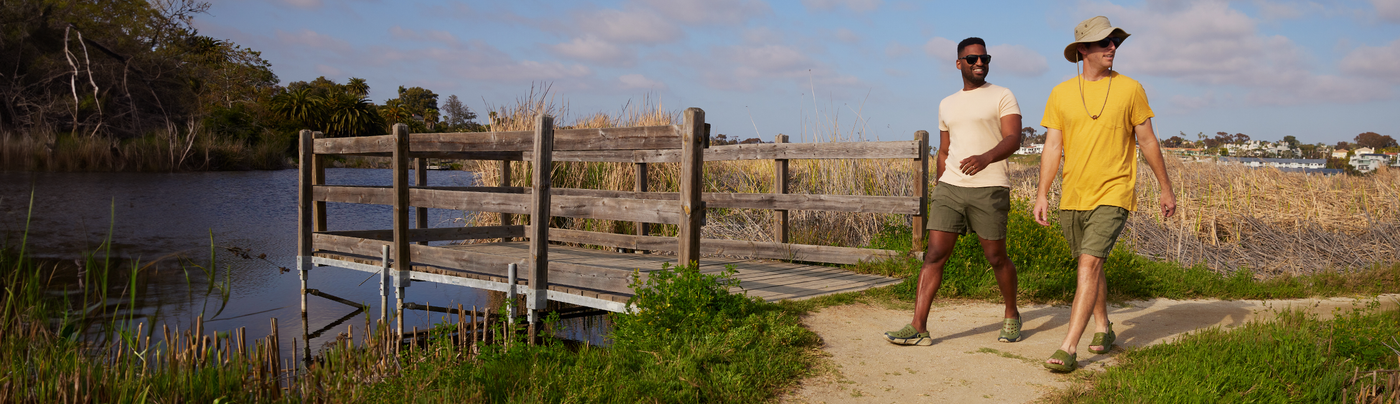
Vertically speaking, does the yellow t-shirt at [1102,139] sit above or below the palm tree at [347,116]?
below

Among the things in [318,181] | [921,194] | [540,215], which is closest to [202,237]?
[318,181]

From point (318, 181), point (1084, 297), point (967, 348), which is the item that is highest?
point (318, 181)

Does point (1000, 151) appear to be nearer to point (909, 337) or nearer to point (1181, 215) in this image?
point (909, 337)

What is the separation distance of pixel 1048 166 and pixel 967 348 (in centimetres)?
125

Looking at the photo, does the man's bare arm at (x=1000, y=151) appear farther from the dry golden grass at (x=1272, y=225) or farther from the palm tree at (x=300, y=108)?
the palm tree at (x=300, y=108)

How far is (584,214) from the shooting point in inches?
274

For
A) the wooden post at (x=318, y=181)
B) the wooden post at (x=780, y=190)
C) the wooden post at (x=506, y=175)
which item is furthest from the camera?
the wooden post at (x=506, y=175)

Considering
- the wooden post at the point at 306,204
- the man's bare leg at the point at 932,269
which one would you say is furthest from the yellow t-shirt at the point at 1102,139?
the wooden post at the point at 306,204

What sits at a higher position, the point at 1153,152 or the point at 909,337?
the point at 1153,152

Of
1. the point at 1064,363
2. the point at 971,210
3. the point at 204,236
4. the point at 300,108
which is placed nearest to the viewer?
the point at 1064,363

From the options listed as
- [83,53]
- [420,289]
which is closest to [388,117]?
[83,53]

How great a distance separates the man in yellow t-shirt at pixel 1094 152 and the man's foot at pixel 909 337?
807 millimetres

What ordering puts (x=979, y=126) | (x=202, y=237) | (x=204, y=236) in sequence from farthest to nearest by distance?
(x=204, y=236) < (x=202, y=237) < (x=979, y=126)

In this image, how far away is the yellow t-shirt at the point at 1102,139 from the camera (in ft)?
13.0
